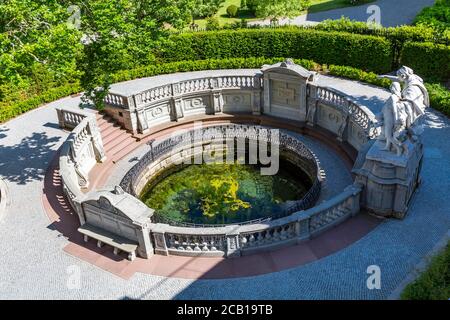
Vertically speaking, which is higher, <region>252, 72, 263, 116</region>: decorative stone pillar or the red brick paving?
<region>252, 72, 263, 116</region>: decorative stone pillar

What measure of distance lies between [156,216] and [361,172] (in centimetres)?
881

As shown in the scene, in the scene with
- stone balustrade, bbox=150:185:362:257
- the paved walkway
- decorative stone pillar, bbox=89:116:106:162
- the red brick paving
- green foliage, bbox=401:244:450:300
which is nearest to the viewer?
green foliage, bbox=401:244:450:300

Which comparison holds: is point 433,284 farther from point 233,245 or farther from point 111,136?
point 111,136

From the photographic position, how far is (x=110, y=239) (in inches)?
715

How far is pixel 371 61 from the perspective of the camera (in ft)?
105

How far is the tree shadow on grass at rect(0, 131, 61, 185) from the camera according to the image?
2380cm

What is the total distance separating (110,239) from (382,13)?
38712 mm

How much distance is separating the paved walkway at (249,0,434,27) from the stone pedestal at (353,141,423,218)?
28303 millimetres

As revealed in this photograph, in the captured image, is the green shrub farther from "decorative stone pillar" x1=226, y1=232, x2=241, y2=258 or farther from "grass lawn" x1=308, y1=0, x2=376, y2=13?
"decorative stone pillar" x1=226, y1=232, x2=241, y2=258

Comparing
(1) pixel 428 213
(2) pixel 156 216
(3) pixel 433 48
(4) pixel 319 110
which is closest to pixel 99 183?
(2) pixel 156 216

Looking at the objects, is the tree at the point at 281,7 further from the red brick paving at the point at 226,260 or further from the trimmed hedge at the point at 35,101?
the red brick paving at the point at 226,260

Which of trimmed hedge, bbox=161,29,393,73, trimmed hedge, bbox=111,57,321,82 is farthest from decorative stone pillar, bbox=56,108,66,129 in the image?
trimmed hedge, bbox=161,29,393,73

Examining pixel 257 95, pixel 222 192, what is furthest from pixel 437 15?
pixel 222 192

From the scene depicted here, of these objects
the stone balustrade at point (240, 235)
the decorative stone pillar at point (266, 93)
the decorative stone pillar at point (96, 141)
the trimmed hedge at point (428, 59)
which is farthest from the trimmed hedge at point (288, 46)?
the stone balustrade at point (240, 235)
